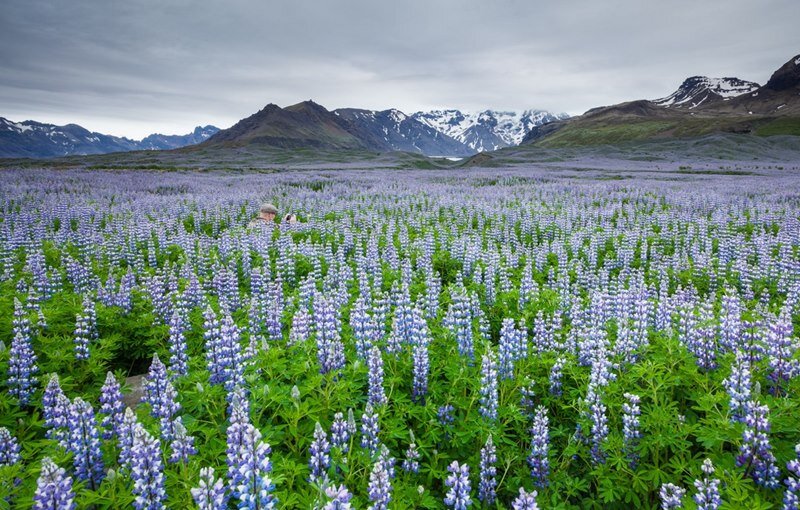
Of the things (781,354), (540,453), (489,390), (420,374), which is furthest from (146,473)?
(781,354)

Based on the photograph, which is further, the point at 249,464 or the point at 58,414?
the point at 58,414

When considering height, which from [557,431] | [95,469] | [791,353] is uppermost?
[791,353]

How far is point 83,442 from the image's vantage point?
10.9ft

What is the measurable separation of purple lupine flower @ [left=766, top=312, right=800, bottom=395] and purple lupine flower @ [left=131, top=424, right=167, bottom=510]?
17.8 ft

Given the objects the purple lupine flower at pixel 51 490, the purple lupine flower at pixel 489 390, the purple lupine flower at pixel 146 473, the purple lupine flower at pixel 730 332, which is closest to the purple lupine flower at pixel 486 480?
the purple lupine flower at pixel 489 390

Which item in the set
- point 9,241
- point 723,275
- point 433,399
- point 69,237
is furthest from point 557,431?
point 69,237

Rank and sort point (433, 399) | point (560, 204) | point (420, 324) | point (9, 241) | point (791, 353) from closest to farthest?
point (791, 353), point (433, 399), point (420, 324), point (9, 241), point (560, 204)

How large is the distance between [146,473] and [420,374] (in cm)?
256

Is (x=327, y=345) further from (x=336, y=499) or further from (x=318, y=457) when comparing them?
(x=336, y=499)

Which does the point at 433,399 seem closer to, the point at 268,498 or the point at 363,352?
the point at 363,352

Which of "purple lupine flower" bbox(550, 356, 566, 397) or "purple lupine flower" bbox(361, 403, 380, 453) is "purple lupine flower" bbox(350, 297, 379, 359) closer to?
"purple lupine flower" bbox(361, 403, 380, 453)

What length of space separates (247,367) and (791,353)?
18.7ft

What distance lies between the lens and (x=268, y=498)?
2.65 meters

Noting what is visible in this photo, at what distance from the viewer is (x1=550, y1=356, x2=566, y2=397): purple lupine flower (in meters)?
4.67
